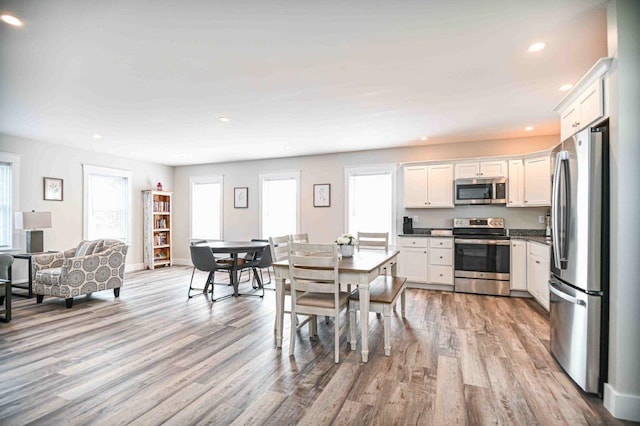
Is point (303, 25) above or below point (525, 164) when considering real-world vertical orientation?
above

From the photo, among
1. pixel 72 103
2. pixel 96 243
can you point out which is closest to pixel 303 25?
pixel 72 103

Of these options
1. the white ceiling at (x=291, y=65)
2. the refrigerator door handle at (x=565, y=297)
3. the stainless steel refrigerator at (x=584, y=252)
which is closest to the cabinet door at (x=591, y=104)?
the stainless steel refrigerator at (x=584, y=252)

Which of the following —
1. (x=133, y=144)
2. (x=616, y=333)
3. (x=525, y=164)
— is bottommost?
(x=616, y=333)

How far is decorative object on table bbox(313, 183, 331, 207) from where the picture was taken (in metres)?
6.82

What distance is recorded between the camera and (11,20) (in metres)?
2.24

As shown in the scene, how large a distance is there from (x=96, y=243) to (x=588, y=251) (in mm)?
6055

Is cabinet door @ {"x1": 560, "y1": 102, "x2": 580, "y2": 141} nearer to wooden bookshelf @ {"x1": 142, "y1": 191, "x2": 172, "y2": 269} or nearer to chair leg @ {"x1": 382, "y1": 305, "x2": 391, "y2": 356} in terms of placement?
chair leg @ {"x1": 382, "y1": 305, "x2": 391, "y2": 356}

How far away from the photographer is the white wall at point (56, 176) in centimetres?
550

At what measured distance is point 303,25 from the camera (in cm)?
228

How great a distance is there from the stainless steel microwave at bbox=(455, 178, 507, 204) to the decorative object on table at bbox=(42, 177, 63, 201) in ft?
23.6

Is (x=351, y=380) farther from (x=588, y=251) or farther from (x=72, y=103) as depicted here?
(x=72, y=103)

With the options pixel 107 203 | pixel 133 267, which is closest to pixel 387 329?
pixel 133 267

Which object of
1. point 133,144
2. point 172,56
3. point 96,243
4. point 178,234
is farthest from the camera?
point 178,234

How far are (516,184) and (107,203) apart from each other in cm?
794
